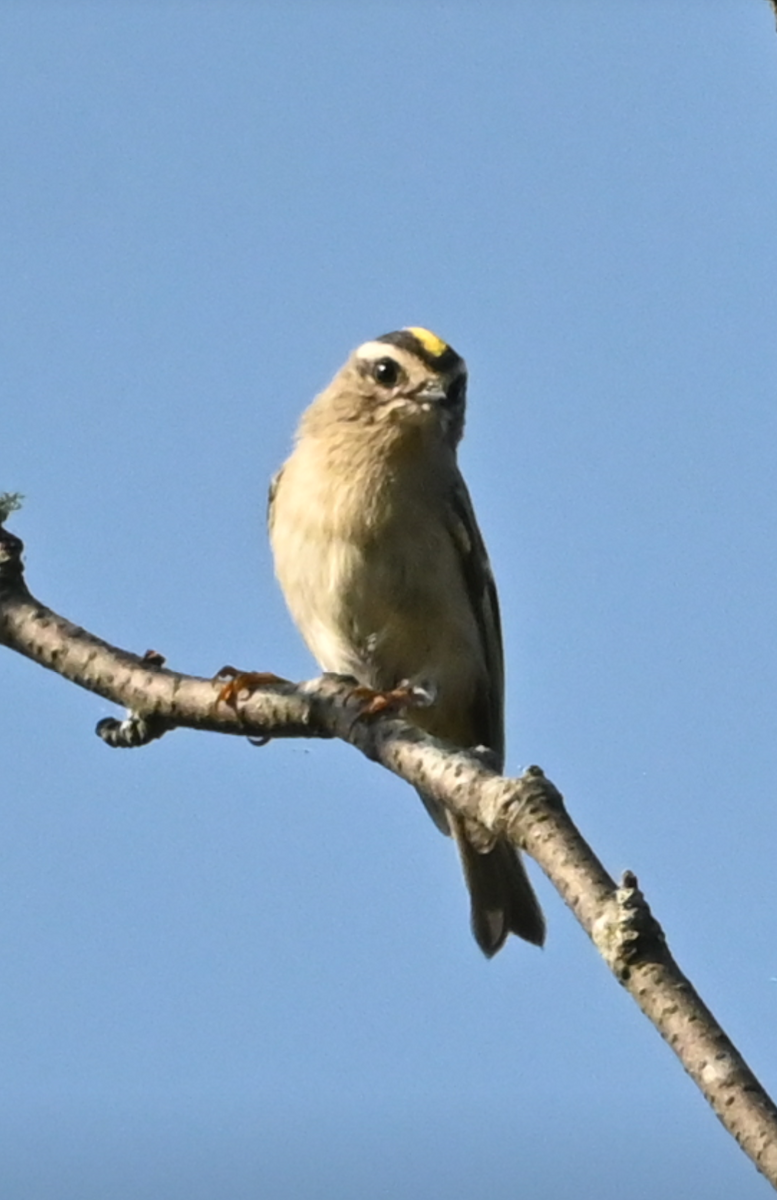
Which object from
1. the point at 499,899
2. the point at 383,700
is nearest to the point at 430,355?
the point at 499,899

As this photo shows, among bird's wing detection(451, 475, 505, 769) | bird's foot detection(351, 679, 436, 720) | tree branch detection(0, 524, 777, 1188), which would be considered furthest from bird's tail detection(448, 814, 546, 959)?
tree branch detection(0, 524, 777, 1188)

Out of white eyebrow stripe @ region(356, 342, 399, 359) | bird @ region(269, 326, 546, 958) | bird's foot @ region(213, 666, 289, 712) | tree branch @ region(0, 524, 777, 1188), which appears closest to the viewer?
tree branch @ region(0, 524, 777, 1188)

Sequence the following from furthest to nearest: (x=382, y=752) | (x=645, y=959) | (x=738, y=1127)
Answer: (x=382, y=752) → (x=645, y=959) → (x=738, y=1127)

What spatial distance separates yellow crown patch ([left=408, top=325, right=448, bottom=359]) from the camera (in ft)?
22.3

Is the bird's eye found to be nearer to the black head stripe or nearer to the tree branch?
the black head stripe

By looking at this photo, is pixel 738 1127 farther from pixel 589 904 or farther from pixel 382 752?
pixel 382 752

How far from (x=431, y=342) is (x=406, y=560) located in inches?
44.2

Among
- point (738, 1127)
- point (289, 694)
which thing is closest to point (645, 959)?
point (738, 1127)

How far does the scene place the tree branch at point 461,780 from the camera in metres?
2.42

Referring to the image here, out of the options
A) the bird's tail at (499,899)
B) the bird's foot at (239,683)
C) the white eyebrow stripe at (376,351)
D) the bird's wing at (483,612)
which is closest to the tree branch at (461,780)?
the bird's foot at (239,683)

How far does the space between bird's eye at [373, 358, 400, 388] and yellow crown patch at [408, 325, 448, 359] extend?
5.6 inches

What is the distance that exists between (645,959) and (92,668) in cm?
173

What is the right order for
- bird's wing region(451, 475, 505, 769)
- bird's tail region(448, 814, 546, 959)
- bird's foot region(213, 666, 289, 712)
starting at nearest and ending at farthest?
bird's foot region(213, 666, 289, 712)
bird's wing region(451, 475, 505, 769)
bird's tail region(448, 814, 546, 959)

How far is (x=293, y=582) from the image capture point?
6.33 meters
